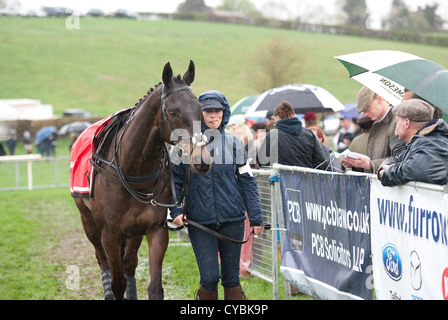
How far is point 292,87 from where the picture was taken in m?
9.12

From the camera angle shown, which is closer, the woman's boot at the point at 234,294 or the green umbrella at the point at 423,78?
the green umbrella at the point at 423,78

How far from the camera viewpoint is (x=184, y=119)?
4305 mm

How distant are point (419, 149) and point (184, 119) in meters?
1.67

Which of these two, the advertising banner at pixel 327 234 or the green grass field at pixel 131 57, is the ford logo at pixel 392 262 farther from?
the green grass field at pixel 131 57

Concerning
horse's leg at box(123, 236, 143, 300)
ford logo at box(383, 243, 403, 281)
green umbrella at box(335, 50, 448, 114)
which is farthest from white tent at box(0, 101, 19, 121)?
ford logo at box(383, 243, 403, 281)

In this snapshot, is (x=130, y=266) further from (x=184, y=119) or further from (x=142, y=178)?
(x=184, y=119)

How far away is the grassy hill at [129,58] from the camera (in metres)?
43.3

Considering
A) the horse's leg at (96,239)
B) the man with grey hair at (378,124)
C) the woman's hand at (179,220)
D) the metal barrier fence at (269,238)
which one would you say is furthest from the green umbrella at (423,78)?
the horse's leg at (96,239)

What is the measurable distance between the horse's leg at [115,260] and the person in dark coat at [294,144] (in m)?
2.32

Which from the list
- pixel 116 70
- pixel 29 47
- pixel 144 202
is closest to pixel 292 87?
pixel 144 202

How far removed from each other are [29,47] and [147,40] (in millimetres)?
10037

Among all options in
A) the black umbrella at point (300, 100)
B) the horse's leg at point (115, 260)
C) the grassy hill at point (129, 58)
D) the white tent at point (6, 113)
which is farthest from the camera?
the grassy hill at point (129, 58)

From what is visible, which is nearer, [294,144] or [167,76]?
[167,76]

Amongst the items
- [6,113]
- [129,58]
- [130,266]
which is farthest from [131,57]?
[130,266]
